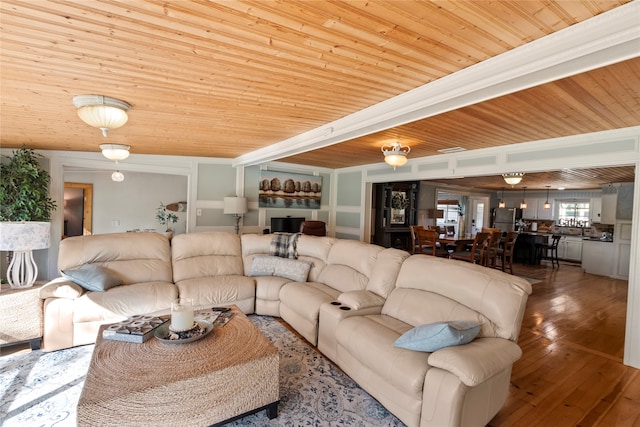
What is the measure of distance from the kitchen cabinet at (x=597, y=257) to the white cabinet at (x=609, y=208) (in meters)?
0.71

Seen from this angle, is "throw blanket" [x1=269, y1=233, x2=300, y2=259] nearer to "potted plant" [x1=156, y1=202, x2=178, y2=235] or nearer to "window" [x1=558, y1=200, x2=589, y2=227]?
"potted plant" [x1=156, y1=202, x2=178, y2=235]

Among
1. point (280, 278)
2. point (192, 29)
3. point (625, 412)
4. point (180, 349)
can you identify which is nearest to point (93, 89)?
point (192, 29)

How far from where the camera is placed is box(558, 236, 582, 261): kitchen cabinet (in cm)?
876

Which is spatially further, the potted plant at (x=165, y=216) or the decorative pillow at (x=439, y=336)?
the potted plant at (x=165, y=216)

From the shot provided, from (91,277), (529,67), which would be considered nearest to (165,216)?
(91,277)

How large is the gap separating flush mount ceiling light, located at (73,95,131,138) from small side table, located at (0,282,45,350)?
1.68 m

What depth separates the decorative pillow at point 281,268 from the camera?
12.8 ft

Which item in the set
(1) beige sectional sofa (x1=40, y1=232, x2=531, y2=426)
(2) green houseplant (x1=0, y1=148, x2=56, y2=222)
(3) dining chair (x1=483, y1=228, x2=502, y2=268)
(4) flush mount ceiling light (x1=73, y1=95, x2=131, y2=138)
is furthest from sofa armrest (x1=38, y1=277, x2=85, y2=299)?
(3) dining chair (x1=483, y1=228, x2=502, y2=268)

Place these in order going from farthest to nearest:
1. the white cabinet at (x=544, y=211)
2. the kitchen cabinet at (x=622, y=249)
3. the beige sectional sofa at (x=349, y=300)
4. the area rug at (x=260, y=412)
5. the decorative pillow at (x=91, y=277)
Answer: the white cabinet at (x=544, y=211), the kitchen cabinet at (x=622, y=249), the decorative pillow at (x=91, y=277), the area rug at (x=260, y=412), the beige sectional sofa at (x=349, y=300)

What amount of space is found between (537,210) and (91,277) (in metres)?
12.0

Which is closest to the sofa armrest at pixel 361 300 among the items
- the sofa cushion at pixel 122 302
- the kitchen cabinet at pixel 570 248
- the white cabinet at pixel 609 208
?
the sofa cushion at pixel 122 302

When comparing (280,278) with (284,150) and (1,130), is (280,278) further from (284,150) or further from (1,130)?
(1,130)

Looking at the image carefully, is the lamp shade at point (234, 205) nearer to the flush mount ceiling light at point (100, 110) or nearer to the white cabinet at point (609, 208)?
the flush mount ceiling light at point (100, 110)

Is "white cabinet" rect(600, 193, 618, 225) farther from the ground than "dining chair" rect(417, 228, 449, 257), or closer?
farther from the ground
